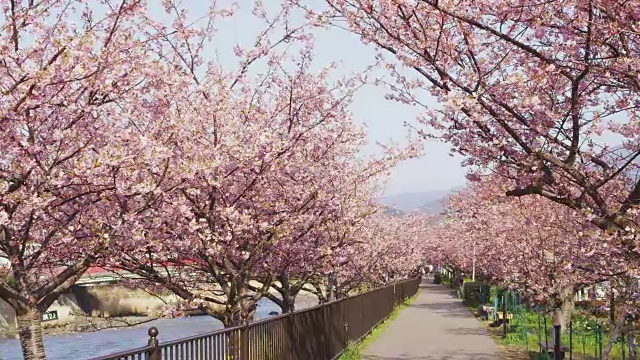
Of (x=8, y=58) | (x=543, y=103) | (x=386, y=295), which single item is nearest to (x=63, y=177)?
(x=8, y=58)

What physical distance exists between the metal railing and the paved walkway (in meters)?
0.86

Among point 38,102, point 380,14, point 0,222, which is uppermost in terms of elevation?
point 380,14

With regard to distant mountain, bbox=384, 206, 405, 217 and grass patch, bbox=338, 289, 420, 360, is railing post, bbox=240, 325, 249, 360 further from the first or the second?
distant mountain, bbox=384, 206, 405, 217

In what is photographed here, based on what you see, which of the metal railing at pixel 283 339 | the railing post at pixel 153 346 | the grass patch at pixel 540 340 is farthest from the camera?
the grass patch at pixel 540 340

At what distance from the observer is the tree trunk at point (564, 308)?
736 inches

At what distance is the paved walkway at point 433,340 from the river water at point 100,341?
7498 millimetres

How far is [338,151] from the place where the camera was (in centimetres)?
1247

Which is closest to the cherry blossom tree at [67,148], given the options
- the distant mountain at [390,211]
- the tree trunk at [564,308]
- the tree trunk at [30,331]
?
the tree trunk at [30,331]

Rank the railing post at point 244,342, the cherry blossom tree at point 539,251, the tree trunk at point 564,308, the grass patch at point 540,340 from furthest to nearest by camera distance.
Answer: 1. the tree trunk at point 564,308
2. the grass patch at point 540,340
3. the cherry blossom tree at point 539,251
4. the railing post at point 244,342

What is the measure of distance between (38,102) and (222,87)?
10.4ft

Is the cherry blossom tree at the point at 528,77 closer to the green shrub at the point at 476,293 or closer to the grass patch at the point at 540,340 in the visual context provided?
the grass patch at the point at 540,340

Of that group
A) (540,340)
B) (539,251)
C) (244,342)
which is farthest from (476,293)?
(244,342)

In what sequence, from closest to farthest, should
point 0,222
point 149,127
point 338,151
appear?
point 0,222 → point 149,127 → point 338,151

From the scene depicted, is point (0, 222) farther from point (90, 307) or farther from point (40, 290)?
point (90, 307)
